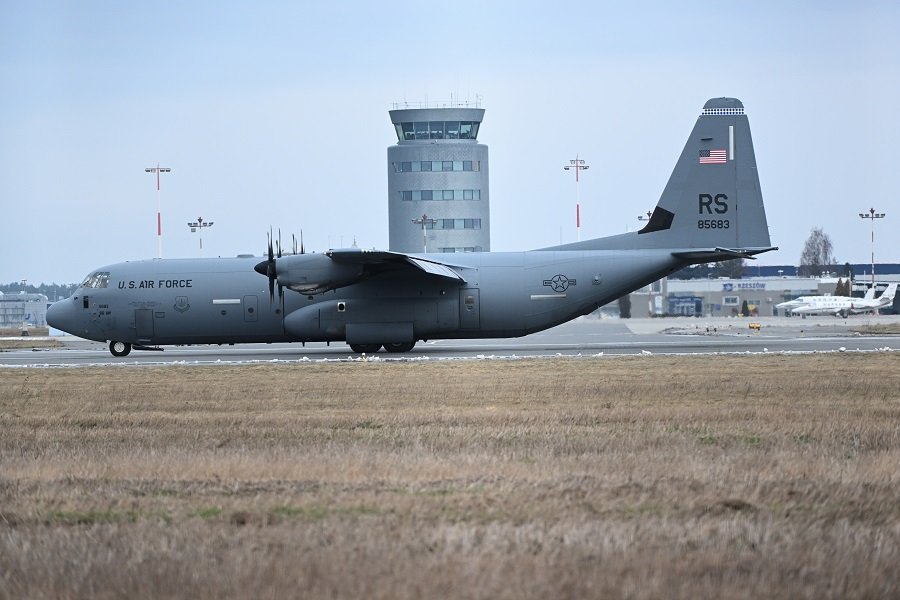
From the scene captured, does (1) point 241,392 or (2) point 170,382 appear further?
(2) point 170,382

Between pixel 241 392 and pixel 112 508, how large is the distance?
13426 mm

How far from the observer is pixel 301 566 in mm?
8320

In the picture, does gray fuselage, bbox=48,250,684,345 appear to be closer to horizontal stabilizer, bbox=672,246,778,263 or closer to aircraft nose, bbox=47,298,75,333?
horizontal stabilizer, bbox=672,246,778,263

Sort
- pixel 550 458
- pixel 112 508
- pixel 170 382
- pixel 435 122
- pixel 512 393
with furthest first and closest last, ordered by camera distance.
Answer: pixel 435 122
pixel 170 382
pixel 512 393
pixel 550 458
pixel 112 508

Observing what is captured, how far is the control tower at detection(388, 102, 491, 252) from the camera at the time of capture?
107 m

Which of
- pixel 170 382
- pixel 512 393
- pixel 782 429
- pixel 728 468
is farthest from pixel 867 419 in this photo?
pixel 170 382

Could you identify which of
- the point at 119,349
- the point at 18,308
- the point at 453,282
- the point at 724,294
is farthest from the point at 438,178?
the point at 453,282

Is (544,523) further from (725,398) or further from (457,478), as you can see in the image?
(725,398)

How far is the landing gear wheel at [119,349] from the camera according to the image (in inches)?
1577

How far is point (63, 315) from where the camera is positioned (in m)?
39.3

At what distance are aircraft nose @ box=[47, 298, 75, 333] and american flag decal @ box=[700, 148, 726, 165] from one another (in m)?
22.6

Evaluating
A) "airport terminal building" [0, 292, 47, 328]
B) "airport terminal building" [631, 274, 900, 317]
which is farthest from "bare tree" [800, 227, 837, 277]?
"airport terminal building" [0, 292, 47, 328]

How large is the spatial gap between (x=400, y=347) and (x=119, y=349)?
1066 cm

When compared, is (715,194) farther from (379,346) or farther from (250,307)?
(250,307)
